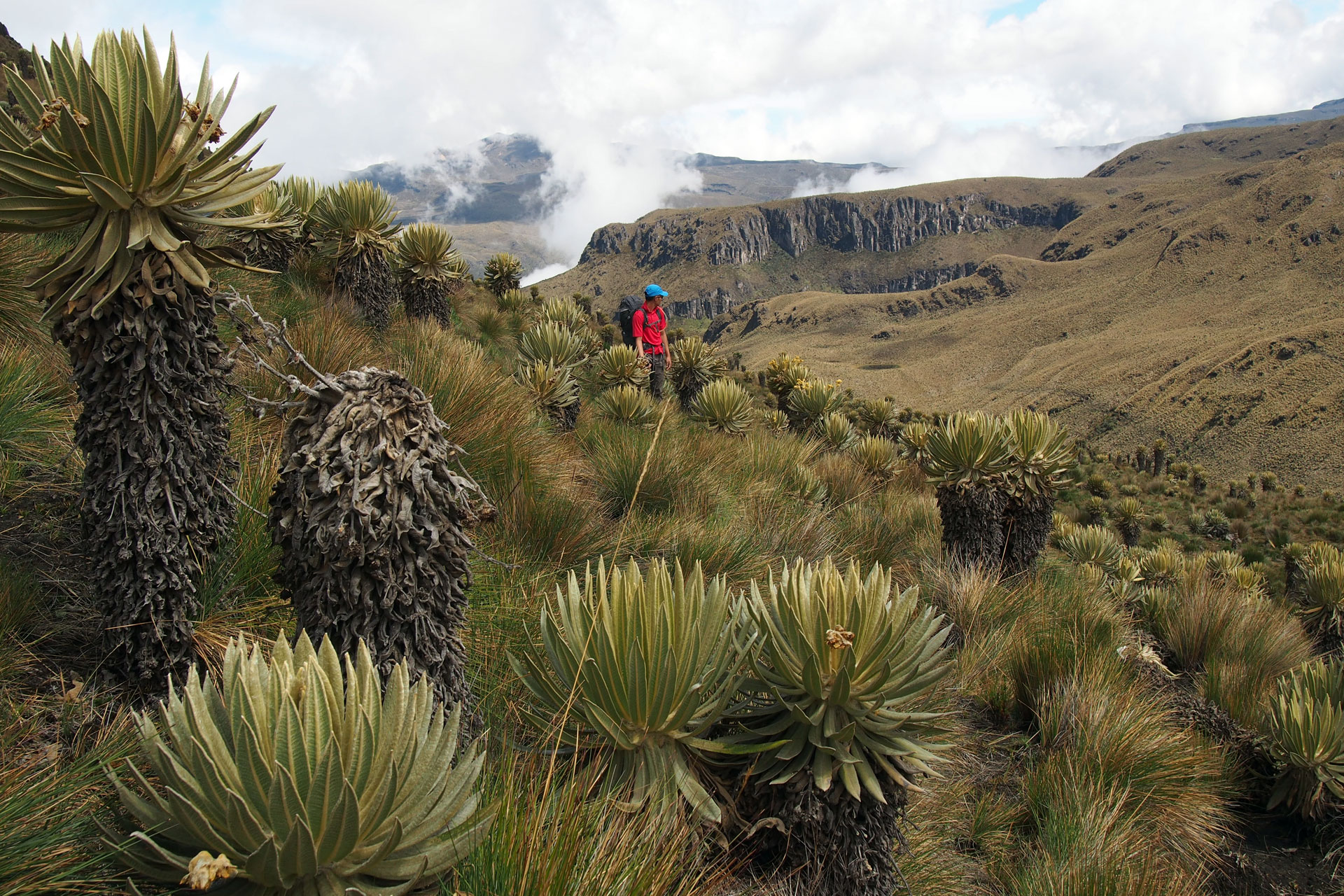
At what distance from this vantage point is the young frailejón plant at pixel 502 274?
16938 mm

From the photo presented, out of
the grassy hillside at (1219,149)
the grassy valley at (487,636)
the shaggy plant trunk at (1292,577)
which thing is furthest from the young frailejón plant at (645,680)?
the grassy hillside at (1219,149)

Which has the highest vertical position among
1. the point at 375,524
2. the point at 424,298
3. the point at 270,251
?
the point at 270,251

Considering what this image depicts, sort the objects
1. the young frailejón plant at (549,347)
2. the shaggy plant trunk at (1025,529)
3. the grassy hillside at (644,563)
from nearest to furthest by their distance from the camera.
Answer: the grassy hillside at (644,563) < the shaggy plant trunk at (1025,529) < the young frailejón plant at (549,347)

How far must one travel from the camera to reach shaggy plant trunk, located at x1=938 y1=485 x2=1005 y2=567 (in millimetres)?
6719

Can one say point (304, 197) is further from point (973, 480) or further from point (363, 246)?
point (973, 480)

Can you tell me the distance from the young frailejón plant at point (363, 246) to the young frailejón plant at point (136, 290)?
575 centimetres

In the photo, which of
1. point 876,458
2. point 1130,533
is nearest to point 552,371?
point 876,458

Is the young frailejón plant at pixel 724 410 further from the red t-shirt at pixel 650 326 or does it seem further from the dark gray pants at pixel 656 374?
the red t-shirt at pixel 650 326

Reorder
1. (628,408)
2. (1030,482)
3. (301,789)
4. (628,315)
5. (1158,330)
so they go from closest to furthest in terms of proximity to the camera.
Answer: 1. (301,789)
2. (1030,482)
3. (628,408)
4. (628,315)
5. (1158,330)

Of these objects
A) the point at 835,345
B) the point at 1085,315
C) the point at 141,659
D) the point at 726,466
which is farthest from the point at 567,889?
the point at 835,345

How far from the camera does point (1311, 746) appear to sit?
14.4 ft

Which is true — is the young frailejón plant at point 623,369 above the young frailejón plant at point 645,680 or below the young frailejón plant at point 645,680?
above

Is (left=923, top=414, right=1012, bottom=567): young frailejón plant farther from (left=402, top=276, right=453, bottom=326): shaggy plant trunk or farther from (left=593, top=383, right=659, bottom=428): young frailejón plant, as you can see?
(left=402, top=276, right=453, bottom=326): shaggy plant trunk

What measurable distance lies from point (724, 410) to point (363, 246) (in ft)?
16.2
